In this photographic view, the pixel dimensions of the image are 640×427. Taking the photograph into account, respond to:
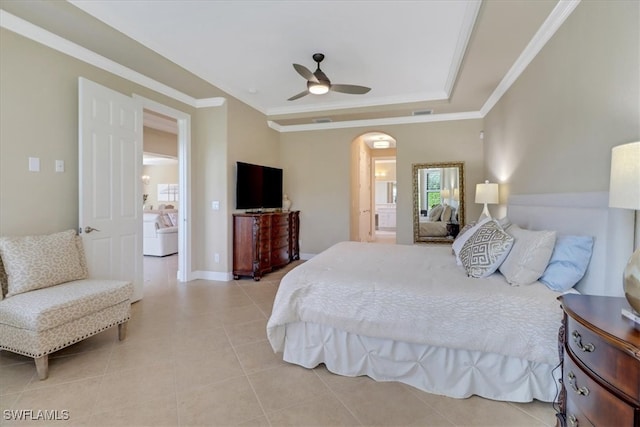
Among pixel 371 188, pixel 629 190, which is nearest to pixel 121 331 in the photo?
pixel 629 190

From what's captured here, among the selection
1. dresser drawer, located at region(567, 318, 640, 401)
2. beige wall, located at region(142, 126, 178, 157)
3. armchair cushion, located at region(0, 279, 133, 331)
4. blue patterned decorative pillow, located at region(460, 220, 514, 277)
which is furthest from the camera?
beige wall, located at region(142, 126, 178, 157)

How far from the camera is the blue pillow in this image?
1866 mm

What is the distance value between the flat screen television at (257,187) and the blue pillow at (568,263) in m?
3.93

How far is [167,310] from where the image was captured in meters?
3.43

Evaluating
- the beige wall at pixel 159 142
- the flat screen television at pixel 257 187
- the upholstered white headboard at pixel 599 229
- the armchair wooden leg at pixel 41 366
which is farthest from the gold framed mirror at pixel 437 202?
the beige wall at pixel 159 142

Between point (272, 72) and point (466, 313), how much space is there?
11.3ft

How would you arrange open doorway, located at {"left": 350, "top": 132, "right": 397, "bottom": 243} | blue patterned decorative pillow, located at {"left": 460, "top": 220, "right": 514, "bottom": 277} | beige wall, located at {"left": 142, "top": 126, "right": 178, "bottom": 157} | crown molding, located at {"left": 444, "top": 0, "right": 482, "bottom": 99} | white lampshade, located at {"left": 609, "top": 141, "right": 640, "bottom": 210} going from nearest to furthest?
white lampshade, located at {"left": 609, "top": 141, "right": 640, "bottom": 210}
blue patterned decorative pillow, located at {"left": 460, "top": 220, "right": 514, "bottom": 277}
crown molding, located at {"left": 444, "top": 0, "right": 482, "bottom": 99}
open doorway, located at {"left": 350, "top": 132, "right": 397, "bottom": 243}
beige wall, located at {"left": 142, "top": 126, "right": 178, "bottom": 157}

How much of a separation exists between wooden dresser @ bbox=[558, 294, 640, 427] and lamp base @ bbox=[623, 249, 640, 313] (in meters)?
0.08

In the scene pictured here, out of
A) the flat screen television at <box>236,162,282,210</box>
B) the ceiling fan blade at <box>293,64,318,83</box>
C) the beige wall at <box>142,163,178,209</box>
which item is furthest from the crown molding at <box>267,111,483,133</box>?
the beige wall at <box>142,163,178,209</box>

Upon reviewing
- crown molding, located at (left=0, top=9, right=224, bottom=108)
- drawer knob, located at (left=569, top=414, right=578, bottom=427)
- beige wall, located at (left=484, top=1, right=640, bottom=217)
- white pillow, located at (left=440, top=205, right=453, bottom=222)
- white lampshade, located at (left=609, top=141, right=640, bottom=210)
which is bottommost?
drawer knob, located at (left=569, top=414, right=578, bottom=427)

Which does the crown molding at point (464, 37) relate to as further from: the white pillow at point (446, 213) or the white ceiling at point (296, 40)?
the white pillow at point (446, 213)

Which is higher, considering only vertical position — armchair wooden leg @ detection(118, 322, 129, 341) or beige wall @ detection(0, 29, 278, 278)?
beige wall @ detection(0, 29, 278, 278)

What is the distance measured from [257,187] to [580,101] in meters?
4.20

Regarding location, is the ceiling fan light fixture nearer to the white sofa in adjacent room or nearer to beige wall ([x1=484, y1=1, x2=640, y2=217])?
beige wall ([x1=484, y1=1, x2=640, y2=217])
